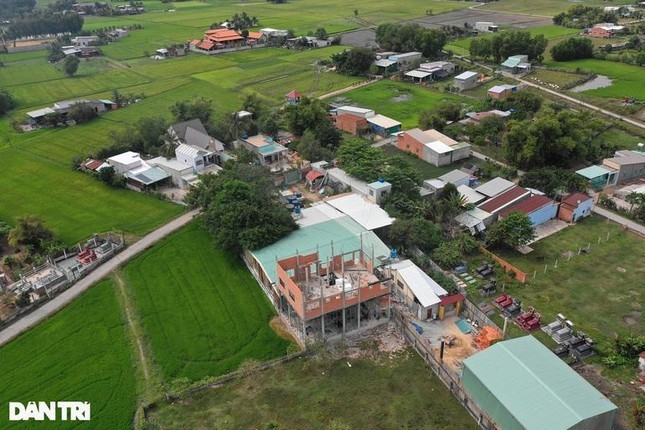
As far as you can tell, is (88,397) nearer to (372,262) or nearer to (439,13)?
(372,262)

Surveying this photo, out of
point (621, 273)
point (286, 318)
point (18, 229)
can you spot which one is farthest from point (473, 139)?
point (18, 229)

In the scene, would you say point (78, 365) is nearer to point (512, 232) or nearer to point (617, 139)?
point (512, 232)

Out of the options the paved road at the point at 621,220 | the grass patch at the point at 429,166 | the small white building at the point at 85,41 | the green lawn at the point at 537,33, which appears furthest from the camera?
the small white building at the point at 85,41

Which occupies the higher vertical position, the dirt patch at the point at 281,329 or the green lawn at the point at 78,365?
the green lawn at the point at 78,365

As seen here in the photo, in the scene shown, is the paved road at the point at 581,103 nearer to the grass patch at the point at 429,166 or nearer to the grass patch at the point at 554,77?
the grass patch at the point at 554,77

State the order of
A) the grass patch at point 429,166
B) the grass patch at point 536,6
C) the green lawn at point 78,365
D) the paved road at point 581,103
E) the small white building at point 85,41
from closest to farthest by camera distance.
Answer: the green lawn at point 78,365
the grass patch at point 429,166
the paved road at point 581,103
the small white building at point 85,41
the grass patch at point 536,6

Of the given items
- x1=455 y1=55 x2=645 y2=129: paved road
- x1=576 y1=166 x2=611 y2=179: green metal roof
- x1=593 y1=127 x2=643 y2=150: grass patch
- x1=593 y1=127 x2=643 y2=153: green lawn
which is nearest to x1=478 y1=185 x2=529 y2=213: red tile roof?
x1=576 y1=166 x2=611 y2=179: green metal roof

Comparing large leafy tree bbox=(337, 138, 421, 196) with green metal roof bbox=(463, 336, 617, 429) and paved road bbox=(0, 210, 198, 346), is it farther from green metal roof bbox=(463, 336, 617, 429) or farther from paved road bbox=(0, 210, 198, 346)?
green metal roof bbox=(463, 336, 617, 429)

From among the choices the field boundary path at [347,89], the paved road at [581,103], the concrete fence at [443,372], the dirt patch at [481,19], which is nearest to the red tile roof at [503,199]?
the concrete fence at [443,372]

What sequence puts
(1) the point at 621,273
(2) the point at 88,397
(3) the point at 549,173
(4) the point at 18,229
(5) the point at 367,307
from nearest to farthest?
1. (2) the point at 88,397
2. (5) the point at 367,307
3. (1) the point at 621,273
4. (4) the point at 18,229
5. (3) the point at 549,173
